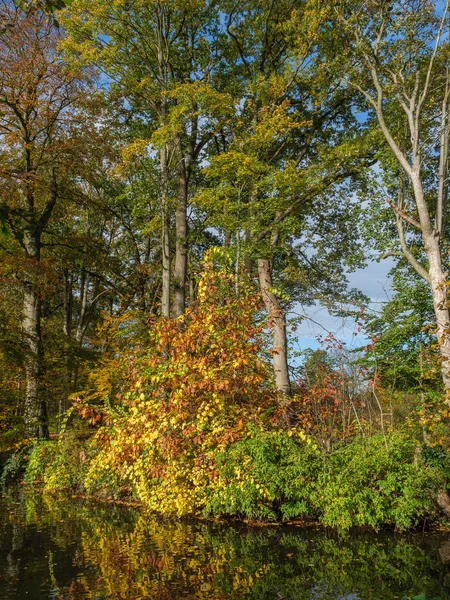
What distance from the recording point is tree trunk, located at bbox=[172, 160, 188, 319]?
16750mm

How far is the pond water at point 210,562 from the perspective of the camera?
18.0 feet

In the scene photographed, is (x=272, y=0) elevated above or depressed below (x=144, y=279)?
above

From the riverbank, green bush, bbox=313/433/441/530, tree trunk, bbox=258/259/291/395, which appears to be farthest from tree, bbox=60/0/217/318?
green bush, bbox=313/433/441/530

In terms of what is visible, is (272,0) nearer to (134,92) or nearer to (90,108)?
(134,92)

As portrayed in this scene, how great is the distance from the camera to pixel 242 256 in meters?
15.6

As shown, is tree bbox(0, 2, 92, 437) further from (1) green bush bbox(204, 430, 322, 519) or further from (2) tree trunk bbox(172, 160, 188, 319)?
(1) green bush bbox(204, 430, 322, 519)

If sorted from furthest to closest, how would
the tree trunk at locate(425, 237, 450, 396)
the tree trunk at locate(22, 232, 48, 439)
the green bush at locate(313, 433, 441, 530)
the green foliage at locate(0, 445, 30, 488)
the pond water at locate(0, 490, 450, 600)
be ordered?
the tree trunk at locate(22, 232, 48, 439)
the green foliage at locate(0, 445, 30, 488)
the tree trunk at locate(425, 237, 450, 396)
the green bush at locate(313, 433, 441, 530)
the pond water at locate(0, 490, 450, 600)

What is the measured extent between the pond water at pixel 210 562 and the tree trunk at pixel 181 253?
8292mm

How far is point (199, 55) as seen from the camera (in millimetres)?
18891

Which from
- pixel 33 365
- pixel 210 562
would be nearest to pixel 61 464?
pixel 33 365

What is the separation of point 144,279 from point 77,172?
6444 mm

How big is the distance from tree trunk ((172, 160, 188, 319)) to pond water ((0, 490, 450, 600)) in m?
8.29

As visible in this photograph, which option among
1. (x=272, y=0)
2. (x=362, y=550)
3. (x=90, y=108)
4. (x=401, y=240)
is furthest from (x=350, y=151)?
(x=362, y=550)

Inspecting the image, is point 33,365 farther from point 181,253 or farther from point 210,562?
point 210,562
